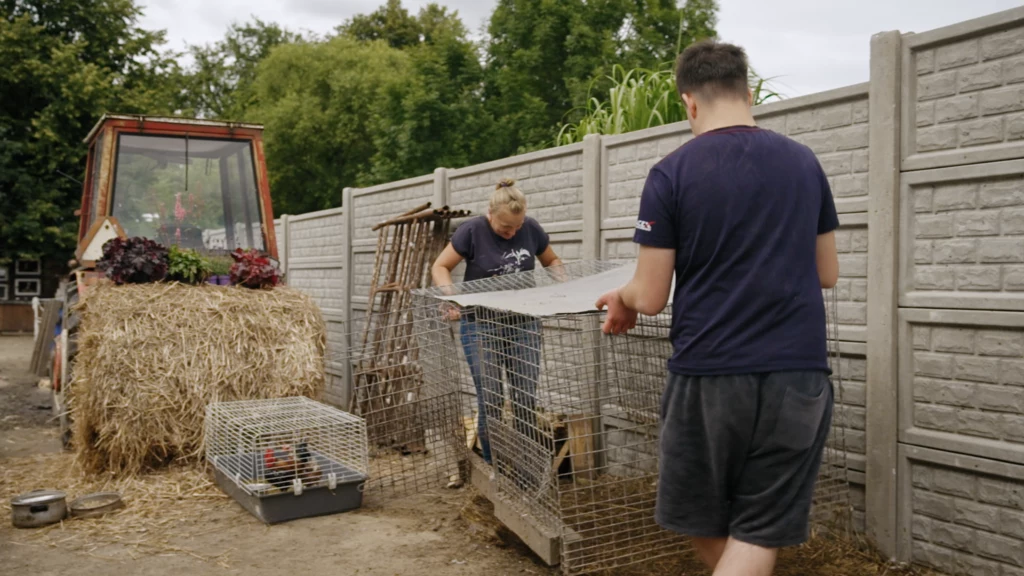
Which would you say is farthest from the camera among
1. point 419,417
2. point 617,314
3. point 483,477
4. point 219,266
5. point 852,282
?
point 219,266

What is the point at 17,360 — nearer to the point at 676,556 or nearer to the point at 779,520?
the point at 676,556

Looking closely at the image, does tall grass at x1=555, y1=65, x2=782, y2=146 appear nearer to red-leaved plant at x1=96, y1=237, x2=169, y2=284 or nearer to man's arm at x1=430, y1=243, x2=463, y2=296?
man's arm at x1=430, y1=243, x2=463, y2=296

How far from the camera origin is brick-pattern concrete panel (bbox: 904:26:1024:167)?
112 inches

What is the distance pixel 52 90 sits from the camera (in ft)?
63.7

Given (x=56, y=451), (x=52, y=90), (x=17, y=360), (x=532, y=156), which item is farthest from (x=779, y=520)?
(x=52, y=90)

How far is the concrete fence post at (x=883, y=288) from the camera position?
3168mm

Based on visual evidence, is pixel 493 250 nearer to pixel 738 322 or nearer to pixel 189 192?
pixel 738 322

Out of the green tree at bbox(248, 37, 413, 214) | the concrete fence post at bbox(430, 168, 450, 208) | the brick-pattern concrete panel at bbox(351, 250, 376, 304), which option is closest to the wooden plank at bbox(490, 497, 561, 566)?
the concrete fence post at bbox(430, 168, 450, 208)

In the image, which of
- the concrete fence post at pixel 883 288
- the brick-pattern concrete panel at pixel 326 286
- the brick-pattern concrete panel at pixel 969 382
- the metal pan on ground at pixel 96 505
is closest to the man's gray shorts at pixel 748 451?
the brick-pattern concrete panel at pixel 969 382

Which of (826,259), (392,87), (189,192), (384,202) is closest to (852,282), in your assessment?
Result: (826,259)

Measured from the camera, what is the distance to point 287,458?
14.1 feet

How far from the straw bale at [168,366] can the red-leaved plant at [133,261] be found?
132mm

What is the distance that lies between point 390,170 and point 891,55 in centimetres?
1609

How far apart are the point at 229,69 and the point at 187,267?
33.5 metres
